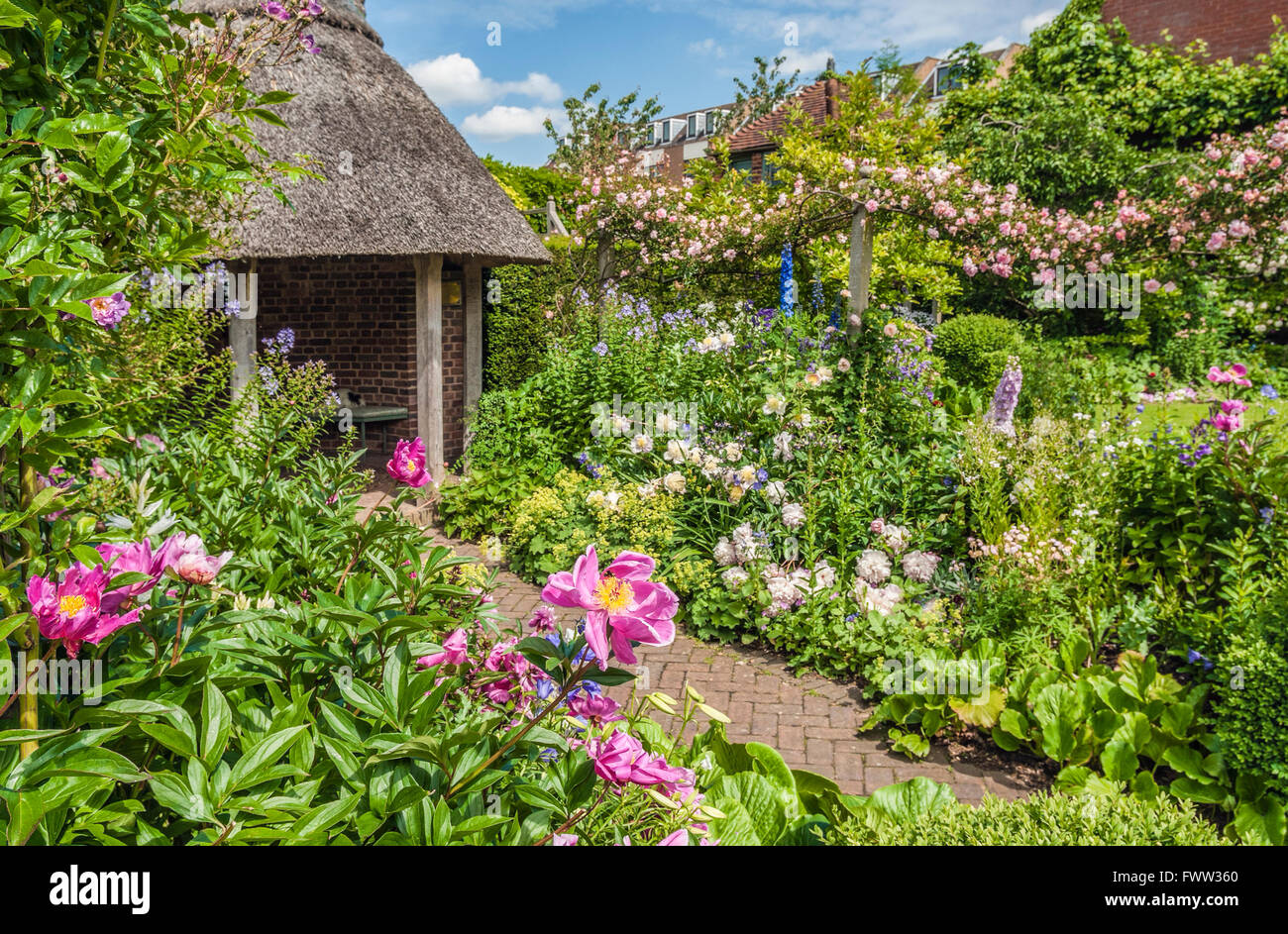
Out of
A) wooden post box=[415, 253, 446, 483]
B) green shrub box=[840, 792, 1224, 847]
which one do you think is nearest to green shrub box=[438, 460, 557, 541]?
wooden post box=[415, 253, 446, 483]

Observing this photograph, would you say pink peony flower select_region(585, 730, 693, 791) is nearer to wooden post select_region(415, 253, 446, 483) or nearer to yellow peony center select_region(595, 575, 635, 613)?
yellow peony center select_region(595, 575, 635, 613)

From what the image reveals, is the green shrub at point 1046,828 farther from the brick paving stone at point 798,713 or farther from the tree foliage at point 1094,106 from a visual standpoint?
the tree foliage at point 1094,106

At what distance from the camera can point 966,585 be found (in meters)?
4.33

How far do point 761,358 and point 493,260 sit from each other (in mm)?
3447

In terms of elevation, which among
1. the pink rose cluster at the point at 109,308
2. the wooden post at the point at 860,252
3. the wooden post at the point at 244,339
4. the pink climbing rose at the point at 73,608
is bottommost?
the pink climbing rose at the point at 73,608

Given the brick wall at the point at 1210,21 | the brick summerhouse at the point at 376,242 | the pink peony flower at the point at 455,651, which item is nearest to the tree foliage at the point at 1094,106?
the brick wall at the point at 1210,21

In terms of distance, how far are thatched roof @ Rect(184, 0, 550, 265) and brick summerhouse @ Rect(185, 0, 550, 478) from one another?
0.01 meters

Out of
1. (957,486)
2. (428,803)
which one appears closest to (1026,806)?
(428,803)

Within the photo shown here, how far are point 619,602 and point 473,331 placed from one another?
26.0ft

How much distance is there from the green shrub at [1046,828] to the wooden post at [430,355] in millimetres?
6390

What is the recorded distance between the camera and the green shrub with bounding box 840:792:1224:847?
162 cm

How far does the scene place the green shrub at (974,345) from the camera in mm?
10258

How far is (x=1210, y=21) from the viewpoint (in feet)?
48.5
